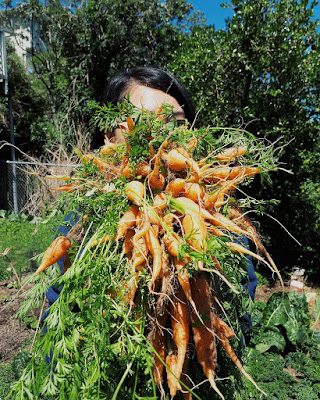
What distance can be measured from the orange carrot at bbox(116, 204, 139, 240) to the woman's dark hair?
739 mm

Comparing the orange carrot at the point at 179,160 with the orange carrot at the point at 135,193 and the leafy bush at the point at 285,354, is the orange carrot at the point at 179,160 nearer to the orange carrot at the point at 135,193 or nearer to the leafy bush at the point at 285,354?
the orange carrot at the point at 135,193

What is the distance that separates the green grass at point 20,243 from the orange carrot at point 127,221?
3463 millimetres

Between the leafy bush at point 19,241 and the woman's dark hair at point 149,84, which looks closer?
the woman's dark hair at point 149,84

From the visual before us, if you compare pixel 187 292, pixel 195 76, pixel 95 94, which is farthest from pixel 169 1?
pixel 187 292

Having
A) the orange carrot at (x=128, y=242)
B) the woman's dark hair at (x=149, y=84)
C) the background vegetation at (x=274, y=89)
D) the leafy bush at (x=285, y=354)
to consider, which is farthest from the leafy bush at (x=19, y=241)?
the orange carrot at (x=128, y=242)

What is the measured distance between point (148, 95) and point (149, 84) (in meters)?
0.16

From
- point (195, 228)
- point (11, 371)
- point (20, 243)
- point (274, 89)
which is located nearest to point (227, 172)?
point (195, 228)

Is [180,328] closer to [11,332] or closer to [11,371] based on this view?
[11,371]

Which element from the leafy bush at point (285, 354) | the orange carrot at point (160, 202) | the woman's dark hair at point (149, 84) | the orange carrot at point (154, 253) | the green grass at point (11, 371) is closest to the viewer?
the orange carrot at point (154, 253)

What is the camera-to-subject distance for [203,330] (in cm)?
115

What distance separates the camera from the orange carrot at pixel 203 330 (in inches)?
43.3

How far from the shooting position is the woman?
1432 millimetres

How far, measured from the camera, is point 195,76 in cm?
497

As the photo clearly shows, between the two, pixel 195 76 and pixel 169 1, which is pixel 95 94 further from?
pixel 195 76
